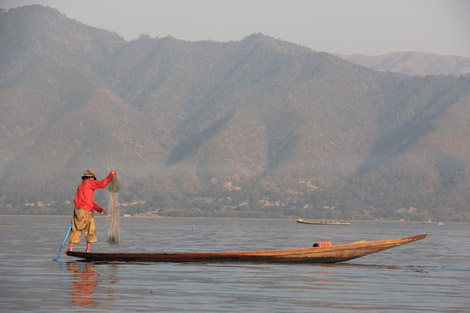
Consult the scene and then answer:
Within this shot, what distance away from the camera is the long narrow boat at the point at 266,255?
33.3 m

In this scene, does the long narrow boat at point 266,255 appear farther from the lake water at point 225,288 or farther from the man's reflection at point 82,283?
the man's reflection at point 82,283

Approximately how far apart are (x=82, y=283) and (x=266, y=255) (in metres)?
10.6

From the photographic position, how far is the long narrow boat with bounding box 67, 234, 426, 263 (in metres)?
33.3

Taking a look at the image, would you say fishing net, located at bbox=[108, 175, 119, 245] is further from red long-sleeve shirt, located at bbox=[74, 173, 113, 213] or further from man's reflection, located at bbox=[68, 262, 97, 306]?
man's reflection, located at bbox=[68, 262, 97, 306]

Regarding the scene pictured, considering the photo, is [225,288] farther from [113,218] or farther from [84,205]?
[113,218]

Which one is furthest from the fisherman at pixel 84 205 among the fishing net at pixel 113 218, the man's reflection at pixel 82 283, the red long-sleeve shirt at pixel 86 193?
the fishing net at pixel 113 218

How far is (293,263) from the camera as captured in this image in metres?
34.8

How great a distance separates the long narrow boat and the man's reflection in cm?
113

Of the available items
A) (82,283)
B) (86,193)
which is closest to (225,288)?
(82,283)

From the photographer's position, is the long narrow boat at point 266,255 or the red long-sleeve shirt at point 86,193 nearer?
the red long-sleeve shirt at point 86,193

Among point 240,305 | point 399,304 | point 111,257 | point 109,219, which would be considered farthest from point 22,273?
point 399,304

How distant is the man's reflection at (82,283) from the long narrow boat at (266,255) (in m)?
1.13

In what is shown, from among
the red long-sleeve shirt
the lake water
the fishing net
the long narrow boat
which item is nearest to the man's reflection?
the lake water

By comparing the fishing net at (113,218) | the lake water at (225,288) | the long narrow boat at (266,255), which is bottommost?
the lake water at (225,288)
